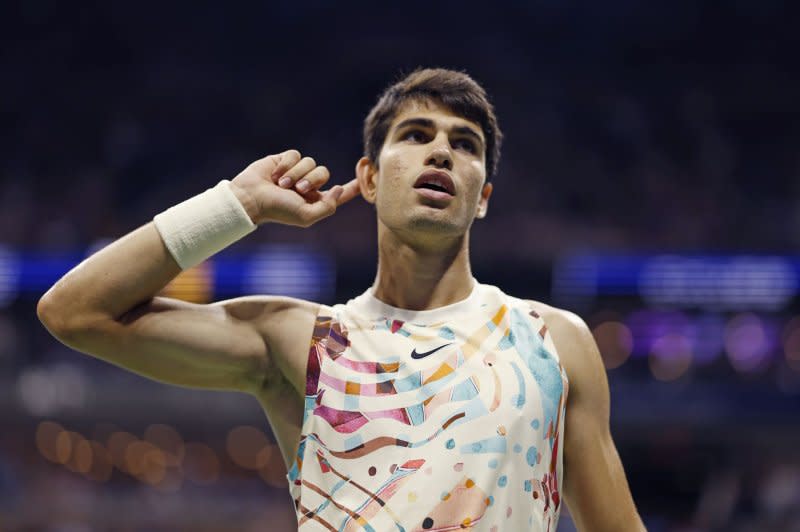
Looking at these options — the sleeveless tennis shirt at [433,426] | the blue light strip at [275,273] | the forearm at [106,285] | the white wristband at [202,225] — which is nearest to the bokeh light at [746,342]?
the blue light strip at [275,273]

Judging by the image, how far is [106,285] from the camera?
232 centimetres

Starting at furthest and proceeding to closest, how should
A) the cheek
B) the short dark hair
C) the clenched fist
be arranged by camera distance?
the short dark hair < the cheek < the clenched fist

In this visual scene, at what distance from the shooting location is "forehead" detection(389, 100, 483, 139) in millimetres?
Answer: 2594

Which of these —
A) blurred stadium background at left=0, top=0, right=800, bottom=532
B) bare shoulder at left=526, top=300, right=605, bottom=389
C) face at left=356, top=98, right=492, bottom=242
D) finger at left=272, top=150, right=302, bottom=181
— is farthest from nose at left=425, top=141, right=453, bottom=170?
blurred stadium background at left=0, top=0, right=800, bottom=532

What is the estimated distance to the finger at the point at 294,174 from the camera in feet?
8.09

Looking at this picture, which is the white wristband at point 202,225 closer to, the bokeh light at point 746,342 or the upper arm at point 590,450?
the upper arm at point 590,450

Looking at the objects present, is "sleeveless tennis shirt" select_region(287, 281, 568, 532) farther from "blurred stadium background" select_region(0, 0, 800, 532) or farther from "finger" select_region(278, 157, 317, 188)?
"blurred stadium background" select_region(0, 0, 800, 532)

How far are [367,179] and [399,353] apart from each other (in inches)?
22.0

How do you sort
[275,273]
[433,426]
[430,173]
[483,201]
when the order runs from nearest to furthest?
[433,426] < [430,173] < [483,201] < [275,273]

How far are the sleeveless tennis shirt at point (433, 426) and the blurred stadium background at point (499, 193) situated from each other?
293 inches

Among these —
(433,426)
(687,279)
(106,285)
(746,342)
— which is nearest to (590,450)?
(433,426)

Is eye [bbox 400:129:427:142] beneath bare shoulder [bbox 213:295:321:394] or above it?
above

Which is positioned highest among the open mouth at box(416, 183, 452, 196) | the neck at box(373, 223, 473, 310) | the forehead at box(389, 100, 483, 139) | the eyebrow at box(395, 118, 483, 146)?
the forehead at box(389, 100, 483, 139)

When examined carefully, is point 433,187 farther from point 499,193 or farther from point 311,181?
point 499,193
